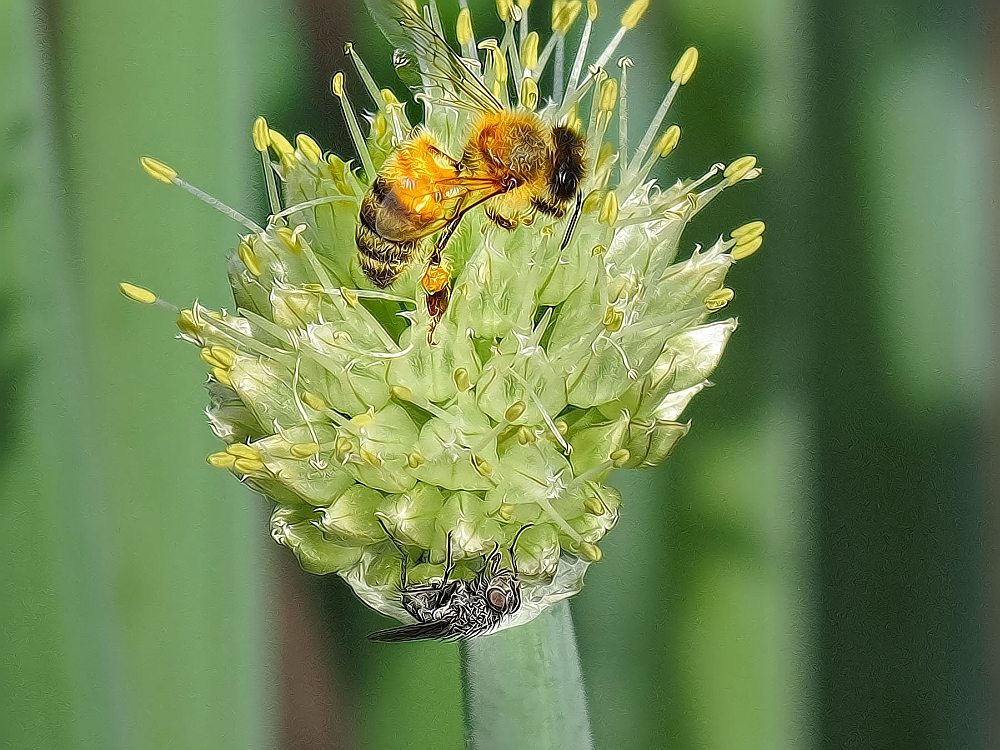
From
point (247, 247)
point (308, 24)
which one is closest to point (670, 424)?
point (247, 247)

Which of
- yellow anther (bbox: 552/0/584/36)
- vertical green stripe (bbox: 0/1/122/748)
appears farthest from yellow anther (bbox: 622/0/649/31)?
vertical green stripe (bbox: 0/1/122/748)

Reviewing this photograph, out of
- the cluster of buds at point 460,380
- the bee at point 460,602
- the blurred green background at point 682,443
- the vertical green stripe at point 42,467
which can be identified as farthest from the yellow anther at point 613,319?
the vertical green stripe at point 42,467

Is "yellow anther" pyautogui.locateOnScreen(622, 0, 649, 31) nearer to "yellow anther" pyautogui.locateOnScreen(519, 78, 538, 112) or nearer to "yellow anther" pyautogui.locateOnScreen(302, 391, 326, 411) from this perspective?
"yellow anther" pyautogui.locateOnScreen(519, 78, 538, 112)

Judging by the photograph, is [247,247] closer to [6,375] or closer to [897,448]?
[6,375]

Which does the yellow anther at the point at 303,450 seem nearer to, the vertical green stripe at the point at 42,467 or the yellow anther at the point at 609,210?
the yellow anther at the point at 609,210

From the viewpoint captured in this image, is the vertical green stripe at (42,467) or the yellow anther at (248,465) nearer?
the yellow anther at (248,465)
